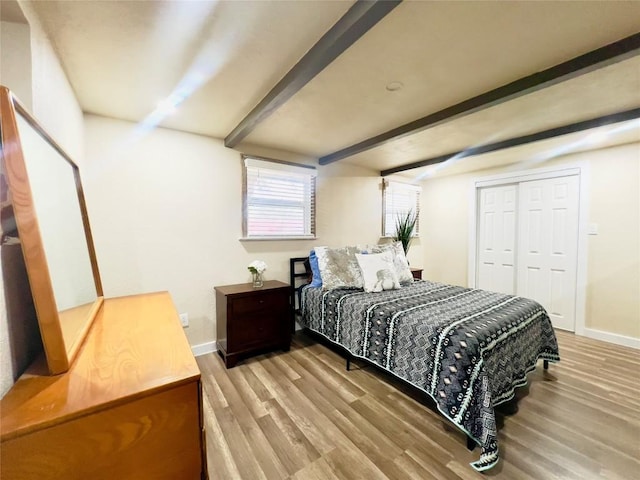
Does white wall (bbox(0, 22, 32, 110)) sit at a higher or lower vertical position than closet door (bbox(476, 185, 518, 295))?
higher

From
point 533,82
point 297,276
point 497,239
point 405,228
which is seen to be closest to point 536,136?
point 533,82

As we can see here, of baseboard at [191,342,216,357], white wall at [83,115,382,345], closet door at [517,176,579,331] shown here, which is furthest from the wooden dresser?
closet door at [517,176,579,331]

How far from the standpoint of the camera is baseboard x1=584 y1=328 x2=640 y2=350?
114 inches

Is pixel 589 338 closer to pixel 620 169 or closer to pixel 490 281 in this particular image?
pixel 490 281

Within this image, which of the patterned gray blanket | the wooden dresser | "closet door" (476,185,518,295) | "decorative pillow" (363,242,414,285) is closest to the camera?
the wooden dresser

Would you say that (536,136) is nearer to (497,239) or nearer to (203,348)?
(497,239)

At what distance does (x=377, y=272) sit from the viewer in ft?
9.05

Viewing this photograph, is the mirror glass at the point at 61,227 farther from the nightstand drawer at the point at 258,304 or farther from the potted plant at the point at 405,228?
the potted plant at the point at 405,228

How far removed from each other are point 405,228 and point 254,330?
9.01 feet

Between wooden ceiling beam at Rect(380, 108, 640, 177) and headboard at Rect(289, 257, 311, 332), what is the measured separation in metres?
2.01

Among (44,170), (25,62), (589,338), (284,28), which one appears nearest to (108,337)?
(44,170)

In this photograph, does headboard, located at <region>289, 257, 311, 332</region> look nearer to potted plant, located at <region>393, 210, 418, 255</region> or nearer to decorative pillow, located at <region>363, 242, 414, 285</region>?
decorative pillow, located at <region>363, 242, 414, 285</region>

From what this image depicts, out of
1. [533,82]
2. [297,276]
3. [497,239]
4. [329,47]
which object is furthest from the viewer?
[497,239]

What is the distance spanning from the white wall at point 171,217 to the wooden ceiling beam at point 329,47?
0.98m
